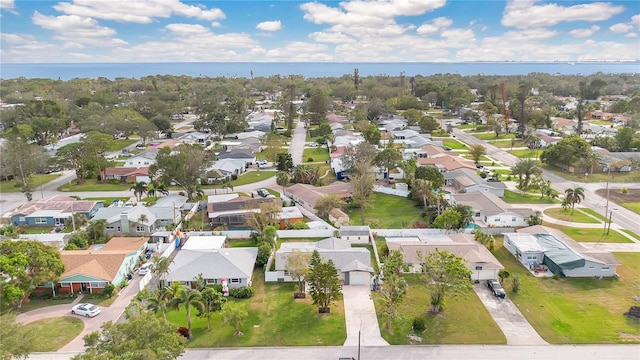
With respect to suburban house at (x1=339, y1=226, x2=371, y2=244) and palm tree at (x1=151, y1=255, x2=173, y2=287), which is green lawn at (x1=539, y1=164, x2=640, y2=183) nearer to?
suburban house at (x1=339, y1=226, x2=371, y2=244)

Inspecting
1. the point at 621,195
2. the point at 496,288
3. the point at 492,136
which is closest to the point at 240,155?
the point at 496,288

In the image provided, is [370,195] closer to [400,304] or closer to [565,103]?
[400,304]

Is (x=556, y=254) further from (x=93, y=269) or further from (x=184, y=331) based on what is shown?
(x=93, y=269)

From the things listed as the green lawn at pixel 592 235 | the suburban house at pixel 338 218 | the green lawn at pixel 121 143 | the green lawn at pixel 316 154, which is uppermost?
the green lawn at pixel 121 143

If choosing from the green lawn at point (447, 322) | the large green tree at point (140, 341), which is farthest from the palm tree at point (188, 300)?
the green lawn at point (447, 322)

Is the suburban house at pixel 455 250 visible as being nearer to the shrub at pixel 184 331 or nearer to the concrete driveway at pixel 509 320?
the concrete driveway at pixel 509 320

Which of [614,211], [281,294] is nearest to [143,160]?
[281,294]

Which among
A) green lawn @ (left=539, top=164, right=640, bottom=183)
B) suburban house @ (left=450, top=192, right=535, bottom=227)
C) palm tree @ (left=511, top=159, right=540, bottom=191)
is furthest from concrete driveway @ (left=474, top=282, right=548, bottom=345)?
green lawn @ (left=539, top=164, right=640, bottom=183)
